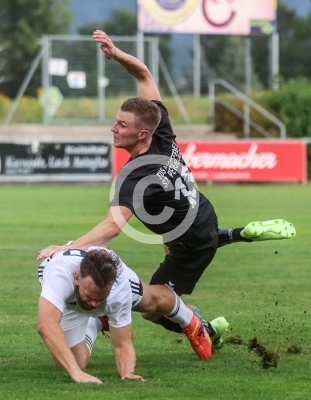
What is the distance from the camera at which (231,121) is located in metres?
38.6

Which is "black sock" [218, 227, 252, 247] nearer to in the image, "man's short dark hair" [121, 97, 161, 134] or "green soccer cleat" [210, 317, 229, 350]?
"green soccer cleat" [210, 317, 229, 350]

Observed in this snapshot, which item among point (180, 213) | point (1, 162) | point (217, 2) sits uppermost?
point (217, 2)

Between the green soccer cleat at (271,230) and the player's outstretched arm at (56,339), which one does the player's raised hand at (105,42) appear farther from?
the player's outstretched arm at (56,339)

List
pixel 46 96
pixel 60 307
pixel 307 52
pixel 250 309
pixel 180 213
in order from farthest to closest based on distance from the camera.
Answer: pixel 307 52 < pixel 46 96 < pixel 250 309 < pixel 180 213 < pixel 60 307

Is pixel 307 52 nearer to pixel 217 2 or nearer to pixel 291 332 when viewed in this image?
pixel 217 2

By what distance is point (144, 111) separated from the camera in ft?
24.6

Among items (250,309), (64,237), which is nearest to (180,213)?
(250,309)

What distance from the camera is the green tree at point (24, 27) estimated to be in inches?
2864

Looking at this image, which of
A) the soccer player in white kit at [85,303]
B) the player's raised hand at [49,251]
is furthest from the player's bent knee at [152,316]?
the player's raised hand at [49,251]

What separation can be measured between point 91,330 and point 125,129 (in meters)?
1.60

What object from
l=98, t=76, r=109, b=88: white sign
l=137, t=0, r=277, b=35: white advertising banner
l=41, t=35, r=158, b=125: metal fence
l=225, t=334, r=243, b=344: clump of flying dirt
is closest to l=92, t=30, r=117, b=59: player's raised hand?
l=225, t=334, r=243, b=344: clump of flying dirt

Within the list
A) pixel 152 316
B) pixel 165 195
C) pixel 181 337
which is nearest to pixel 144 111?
pixel 165 195

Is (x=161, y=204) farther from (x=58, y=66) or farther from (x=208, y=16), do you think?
(x=208, y=16)

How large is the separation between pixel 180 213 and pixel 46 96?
3098 centimetres
